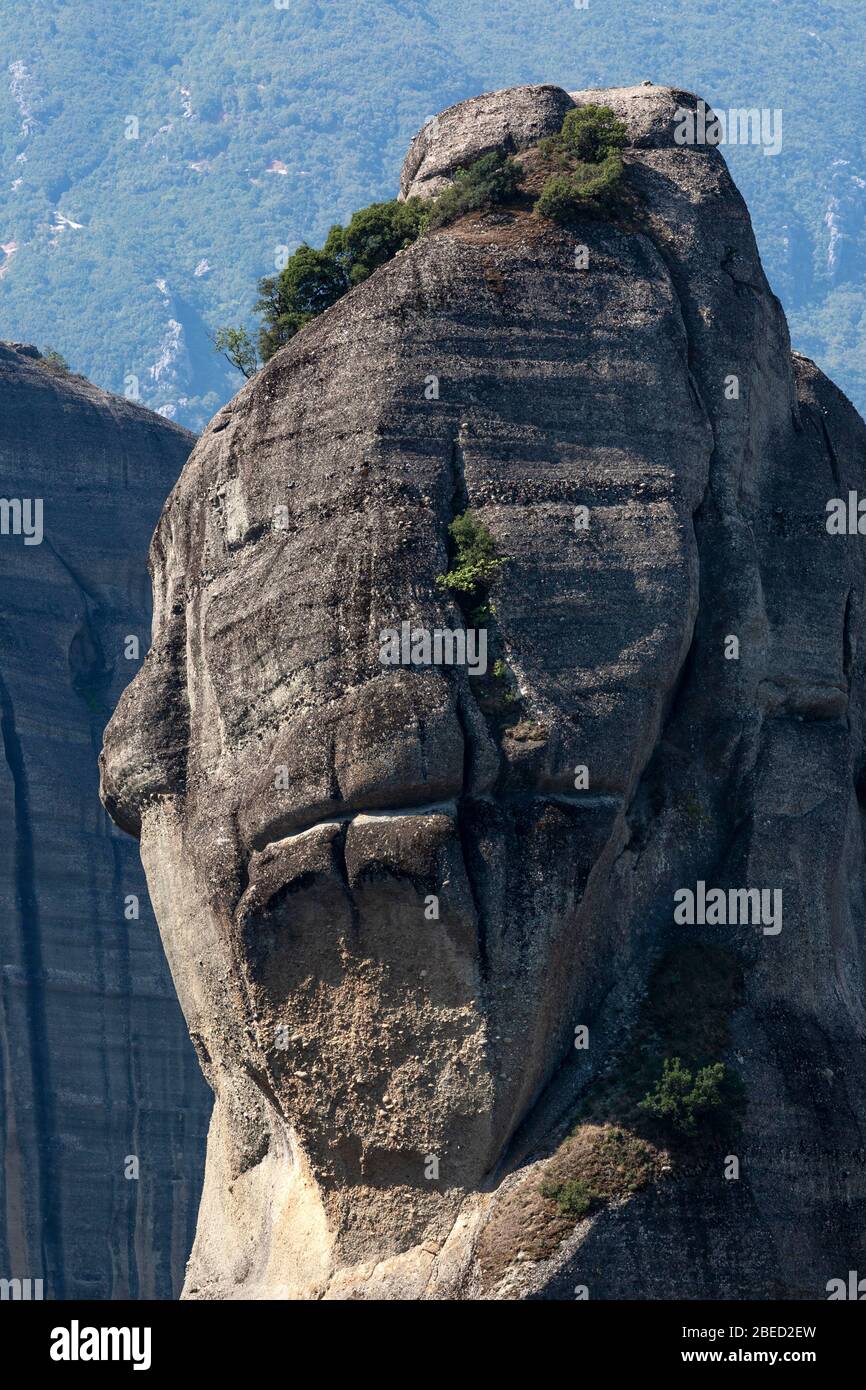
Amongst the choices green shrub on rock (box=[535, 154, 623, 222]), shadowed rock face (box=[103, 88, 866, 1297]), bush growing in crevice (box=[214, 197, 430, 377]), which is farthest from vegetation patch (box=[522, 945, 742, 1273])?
bush growing in crevice (box=[214, 197, 430, 377])

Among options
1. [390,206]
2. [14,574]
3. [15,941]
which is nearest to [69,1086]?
[15,941]

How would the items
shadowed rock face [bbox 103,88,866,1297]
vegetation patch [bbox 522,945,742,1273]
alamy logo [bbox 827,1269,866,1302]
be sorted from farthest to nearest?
1. shadowed rock face [bbox 103,88,866,1297]
2. alamy logo [bbox 827,1269,866,1302]
3. vegetation patch [bbox 522,945,742,1273]

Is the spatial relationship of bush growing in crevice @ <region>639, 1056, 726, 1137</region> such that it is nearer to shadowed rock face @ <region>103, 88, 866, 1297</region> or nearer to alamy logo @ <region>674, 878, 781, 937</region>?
shadowed rock face @ <region>103, 88, 866, 1297</region>

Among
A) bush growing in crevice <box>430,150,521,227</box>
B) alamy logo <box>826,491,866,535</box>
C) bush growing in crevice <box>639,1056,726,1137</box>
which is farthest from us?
bush growing in crevice <box>430,150,521,227</box>

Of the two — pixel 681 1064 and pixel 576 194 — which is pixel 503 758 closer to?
pixel 681 1064

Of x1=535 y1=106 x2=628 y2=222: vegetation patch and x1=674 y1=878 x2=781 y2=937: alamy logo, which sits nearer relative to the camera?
x1=674 y1=878 x2=781 y2=937: alamy logo

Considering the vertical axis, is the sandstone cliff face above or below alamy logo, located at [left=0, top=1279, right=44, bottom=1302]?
above

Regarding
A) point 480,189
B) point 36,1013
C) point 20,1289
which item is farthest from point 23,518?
point 480,189

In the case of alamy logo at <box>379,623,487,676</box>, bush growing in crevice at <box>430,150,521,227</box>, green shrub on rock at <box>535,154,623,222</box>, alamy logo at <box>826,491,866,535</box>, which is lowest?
alamy logo at <box>379,623,487,676</box>
